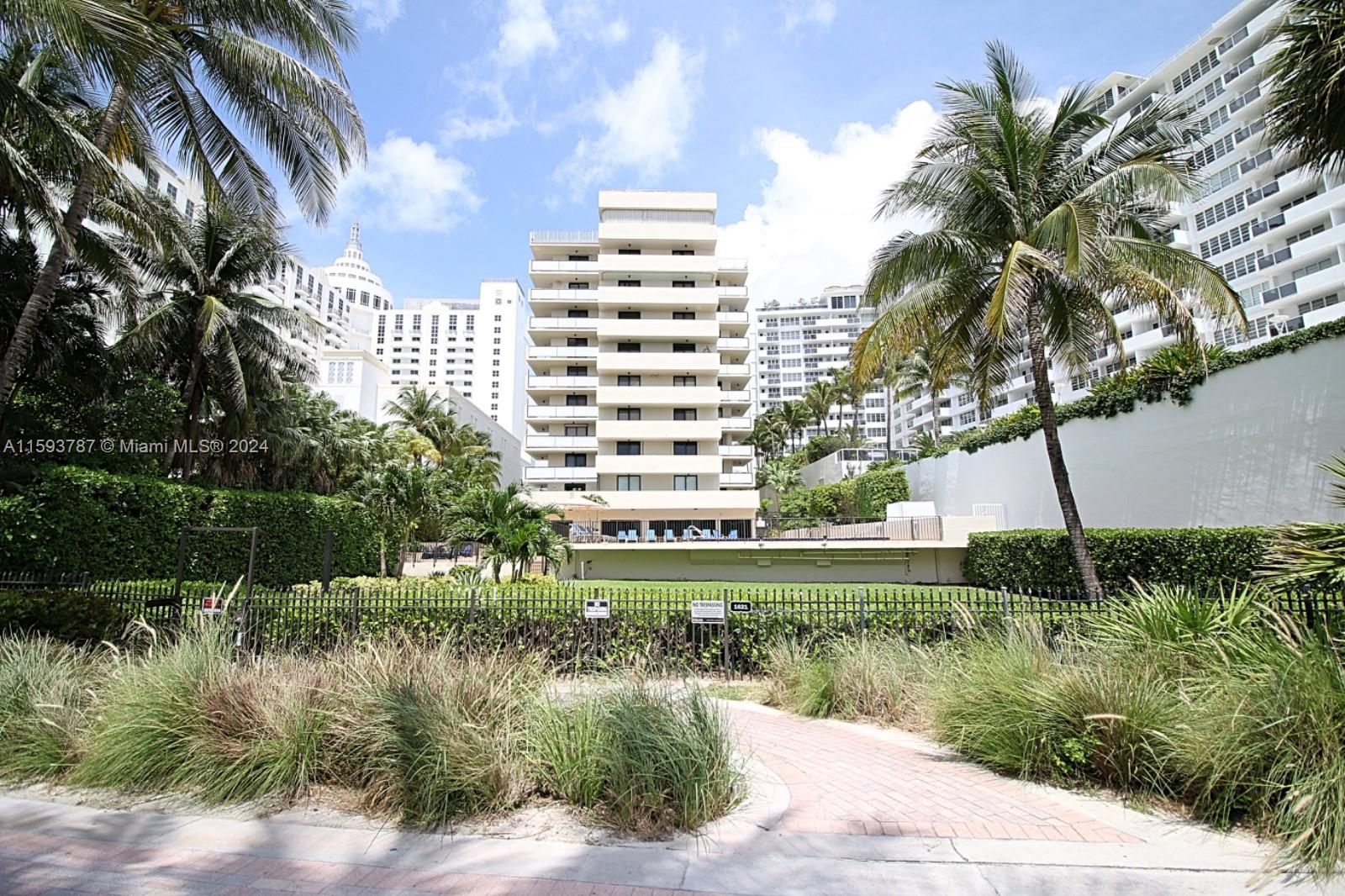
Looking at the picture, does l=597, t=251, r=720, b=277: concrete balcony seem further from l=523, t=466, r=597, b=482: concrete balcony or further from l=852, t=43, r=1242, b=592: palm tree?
l=852, t=43, r=1242, b=592: palm tree

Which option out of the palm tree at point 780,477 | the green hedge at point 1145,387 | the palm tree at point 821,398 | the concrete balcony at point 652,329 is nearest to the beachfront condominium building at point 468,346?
the palm tree at point 821,398

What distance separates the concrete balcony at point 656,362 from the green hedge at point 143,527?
24134 mm

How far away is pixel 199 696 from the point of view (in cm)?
567

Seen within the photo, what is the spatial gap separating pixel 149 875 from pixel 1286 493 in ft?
65.1

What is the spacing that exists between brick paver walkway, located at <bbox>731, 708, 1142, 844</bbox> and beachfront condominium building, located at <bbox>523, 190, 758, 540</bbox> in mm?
37480

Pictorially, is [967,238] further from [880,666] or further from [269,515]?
[269,515]

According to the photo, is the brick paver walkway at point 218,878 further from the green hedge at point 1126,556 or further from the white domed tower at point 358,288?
the white domed tower at point 358,288

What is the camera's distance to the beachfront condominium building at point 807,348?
116875 mm

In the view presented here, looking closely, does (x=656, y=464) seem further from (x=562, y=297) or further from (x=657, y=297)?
(x=562, y=297)

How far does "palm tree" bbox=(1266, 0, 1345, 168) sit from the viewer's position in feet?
24.0

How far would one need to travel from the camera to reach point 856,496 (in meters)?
44.6

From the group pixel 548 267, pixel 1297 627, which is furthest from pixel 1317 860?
pixel 548 267

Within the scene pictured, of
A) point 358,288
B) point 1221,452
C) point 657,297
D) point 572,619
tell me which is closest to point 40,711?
point 572,619

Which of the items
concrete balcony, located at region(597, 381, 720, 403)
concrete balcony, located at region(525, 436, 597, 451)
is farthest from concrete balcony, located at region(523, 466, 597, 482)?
concrete balcony, located at region(597, 381, 720, 403)
